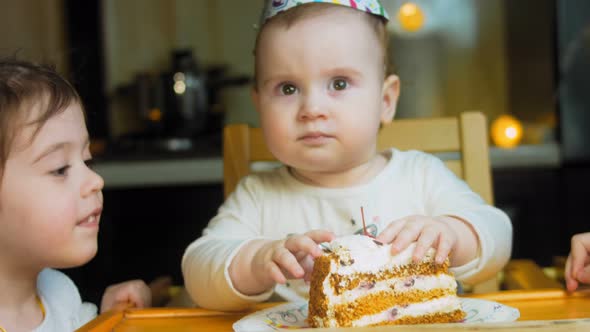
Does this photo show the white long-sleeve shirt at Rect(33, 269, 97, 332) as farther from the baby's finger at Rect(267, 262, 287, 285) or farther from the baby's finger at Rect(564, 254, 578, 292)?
the baby's finger at Rect(564, 254, 578, 292)

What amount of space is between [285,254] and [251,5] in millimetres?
2077

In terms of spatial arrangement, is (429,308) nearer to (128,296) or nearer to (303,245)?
(303,245)

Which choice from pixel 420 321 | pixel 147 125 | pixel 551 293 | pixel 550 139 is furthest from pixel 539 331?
pixel 147 125

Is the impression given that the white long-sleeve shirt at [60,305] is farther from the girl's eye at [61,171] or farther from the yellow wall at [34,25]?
the yellow wall at [34,25]

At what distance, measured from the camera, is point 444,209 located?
1.15 m

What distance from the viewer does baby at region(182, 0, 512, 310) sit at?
0.98m

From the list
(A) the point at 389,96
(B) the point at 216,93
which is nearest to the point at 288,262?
(A) the point at 389,96

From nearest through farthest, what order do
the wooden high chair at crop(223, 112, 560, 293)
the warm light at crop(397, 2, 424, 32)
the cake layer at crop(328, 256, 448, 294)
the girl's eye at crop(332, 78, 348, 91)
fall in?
the cake layer at crop(328, 256, 448, 294) → the girl's eye at crop(332, 78, 348, 91) → the wooden high chair at crop(223, 112, 560, 293) → the warm light at crop(397, 2, 424, 32)

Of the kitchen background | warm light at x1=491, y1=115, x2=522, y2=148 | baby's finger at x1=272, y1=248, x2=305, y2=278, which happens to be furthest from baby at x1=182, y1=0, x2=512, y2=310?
warm light at x1=491, y1=115, x2=522, y2=148

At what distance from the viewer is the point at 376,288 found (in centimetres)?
81

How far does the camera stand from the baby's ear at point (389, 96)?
1.23 meters

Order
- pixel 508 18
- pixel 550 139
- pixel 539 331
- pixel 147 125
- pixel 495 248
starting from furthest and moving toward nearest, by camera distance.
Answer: pixel 147 125 < pixel 508 18 < pixel 550 139 < pixel 495 248 < pixel 539 331

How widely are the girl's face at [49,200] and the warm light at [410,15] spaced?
1.73 metres

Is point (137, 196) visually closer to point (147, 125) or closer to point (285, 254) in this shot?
point (147, 125)
